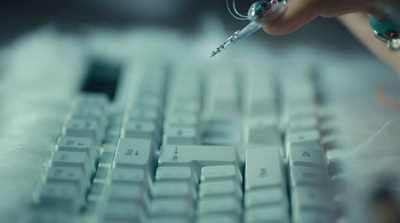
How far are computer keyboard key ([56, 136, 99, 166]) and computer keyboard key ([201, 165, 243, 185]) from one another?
0.10 metres

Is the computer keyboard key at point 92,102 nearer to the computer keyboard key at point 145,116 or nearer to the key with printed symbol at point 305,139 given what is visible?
the computer keyboard key at point 145,116

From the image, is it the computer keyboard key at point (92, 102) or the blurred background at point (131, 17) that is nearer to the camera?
the computer keyboard key at point (92, 102)

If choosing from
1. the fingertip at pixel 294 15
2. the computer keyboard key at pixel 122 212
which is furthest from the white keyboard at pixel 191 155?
the fingertip at pixel 294 15

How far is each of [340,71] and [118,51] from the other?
0.29 m

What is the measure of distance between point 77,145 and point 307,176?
0.66 ft

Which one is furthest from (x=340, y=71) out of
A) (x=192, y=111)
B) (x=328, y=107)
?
(x=192, y=111)

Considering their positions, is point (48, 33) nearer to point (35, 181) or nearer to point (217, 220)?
point (35, 181)

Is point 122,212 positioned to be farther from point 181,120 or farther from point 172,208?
point 181,120

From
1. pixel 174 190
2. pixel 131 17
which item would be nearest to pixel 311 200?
pixel 174 190

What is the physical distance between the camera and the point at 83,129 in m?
0.42

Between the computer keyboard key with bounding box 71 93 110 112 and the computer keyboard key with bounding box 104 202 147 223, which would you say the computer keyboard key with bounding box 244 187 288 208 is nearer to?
the computer keyboard key with bounding box 104 202 147 223

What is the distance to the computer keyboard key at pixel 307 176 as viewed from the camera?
0.35m

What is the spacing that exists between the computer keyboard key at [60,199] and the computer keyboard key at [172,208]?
59 millimetres

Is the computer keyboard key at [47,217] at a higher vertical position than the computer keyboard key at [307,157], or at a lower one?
lower
